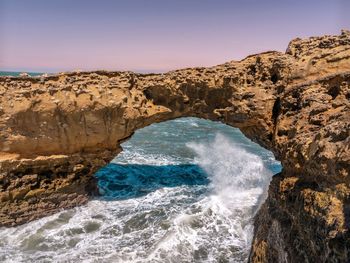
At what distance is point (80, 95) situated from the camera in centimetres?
1102

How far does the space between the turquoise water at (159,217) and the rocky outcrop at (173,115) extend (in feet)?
3.58

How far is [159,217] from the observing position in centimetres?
1162

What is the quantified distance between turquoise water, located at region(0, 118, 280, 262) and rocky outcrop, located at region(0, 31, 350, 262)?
3.58 ft

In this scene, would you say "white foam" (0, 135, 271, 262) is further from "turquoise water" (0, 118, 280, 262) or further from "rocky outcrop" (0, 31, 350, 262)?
"rocky outcrop" (0, 31, 350, 262)

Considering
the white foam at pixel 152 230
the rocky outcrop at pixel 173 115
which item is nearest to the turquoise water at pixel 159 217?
the white foam at pixel 152 230

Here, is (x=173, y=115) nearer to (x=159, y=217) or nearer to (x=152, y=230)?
(x=159, y=217)

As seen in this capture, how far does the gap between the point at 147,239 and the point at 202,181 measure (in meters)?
5.49

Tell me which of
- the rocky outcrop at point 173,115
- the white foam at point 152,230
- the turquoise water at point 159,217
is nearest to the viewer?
the rocky outcrop at point 173,115

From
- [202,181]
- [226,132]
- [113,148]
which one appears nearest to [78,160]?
[113,148]

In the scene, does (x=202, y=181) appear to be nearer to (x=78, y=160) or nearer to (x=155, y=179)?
(x=155, y=179)

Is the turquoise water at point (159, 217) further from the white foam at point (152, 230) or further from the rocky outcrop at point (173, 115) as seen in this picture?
the rocky outcrop at point (173, 115)

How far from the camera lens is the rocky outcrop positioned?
7.44m

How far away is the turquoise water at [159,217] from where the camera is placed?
952 centimetres

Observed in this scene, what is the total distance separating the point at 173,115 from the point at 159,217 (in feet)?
12.3
